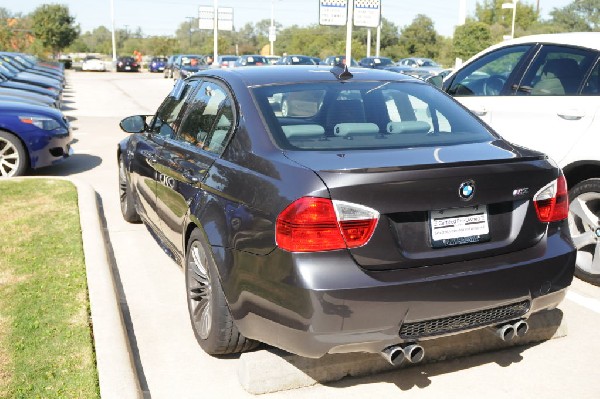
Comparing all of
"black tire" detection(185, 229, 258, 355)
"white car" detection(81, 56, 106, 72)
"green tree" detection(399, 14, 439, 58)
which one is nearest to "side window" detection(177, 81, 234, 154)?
"black tire" detection(185, 229, 258, 355)

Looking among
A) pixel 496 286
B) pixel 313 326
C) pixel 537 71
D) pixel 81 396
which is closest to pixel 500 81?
pixel 537 71

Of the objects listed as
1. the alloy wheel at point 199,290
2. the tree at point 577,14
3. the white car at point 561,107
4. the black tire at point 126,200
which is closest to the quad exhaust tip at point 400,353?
the alloy wheel at point 199,290

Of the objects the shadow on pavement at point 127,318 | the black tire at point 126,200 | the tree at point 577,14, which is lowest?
the shadow on pavement at point 127,318

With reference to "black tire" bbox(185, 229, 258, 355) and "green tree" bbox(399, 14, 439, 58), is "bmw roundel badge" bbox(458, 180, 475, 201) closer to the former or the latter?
"black tire" bbox(185, 229, 258, 355)

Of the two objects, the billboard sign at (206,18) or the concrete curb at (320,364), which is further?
the billboard sign at (206,18)

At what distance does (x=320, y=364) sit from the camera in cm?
371

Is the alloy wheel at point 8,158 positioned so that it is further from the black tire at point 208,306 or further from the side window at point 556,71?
the side window at point 556,71

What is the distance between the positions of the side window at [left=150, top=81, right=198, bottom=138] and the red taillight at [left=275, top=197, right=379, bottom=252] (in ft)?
7.41

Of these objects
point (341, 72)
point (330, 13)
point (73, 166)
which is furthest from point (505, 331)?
point (330, 13)

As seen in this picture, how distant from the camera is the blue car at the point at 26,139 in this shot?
901cm

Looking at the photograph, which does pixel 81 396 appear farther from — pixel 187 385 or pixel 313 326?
pixel 313 326

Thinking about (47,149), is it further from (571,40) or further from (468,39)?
(468,39)

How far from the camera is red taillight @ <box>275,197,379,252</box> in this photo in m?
3.04

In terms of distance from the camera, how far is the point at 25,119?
9.11 meters
